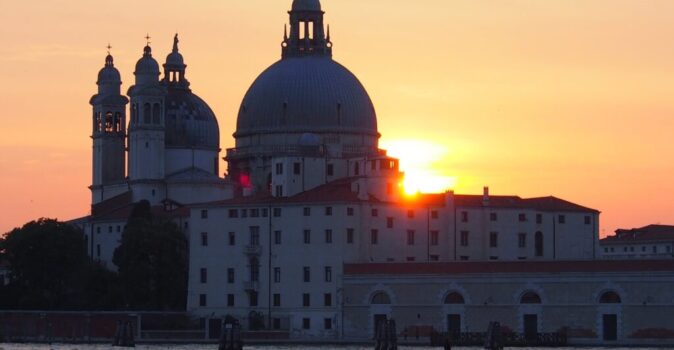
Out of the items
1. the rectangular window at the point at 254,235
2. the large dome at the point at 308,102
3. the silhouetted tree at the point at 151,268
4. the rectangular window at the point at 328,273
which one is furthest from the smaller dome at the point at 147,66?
the rectangular window at the point at 328,273

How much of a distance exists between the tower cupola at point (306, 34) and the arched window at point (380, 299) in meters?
32.6

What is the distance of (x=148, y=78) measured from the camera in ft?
429

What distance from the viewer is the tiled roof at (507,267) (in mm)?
101688

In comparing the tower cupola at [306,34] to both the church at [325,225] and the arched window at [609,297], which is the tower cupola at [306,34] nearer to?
the church at [325,225]

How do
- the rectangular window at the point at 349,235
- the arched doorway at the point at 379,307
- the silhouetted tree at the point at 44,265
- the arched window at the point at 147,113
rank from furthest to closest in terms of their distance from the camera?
the arched window at the point at 147,113, the silhouetted tree at the point at 44,265, the rectangular window at the point at 349,235, the arched doorway at the point at 379,307

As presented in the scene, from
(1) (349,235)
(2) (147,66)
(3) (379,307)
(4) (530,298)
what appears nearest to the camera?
(4) (530,298)

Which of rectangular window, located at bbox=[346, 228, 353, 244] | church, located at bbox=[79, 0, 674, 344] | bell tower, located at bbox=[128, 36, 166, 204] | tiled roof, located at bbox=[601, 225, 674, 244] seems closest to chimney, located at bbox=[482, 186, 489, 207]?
church, located at bbox=[79, 0, 674, 344]

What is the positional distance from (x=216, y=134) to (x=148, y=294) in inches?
968

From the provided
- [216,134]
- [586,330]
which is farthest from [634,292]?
[216,134]

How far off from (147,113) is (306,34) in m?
12.9

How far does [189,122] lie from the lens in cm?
13575

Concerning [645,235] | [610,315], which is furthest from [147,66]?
[645,235]

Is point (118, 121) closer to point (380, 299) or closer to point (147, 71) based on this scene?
point (147, 71)

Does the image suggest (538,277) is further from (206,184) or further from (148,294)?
(206,184)
